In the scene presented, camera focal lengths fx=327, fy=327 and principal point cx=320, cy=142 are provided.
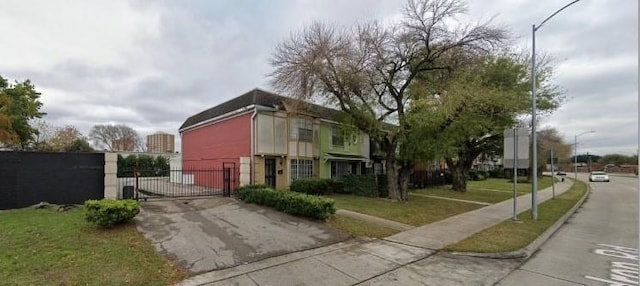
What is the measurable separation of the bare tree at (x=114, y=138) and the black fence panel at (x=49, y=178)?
53324 mm

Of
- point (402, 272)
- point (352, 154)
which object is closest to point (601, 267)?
Answer: point (402, 272)

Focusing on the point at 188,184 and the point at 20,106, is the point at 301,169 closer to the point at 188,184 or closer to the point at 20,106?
the point at 188,184

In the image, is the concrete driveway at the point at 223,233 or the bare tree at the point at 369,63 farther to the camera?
the bare tree at the point at 369,63

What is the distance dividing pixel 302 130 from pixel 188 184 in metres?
9.43

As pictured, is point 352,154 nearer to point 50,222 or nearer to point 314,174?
point 314,174

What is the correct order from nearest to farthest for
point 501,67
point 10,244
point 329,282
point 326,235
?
point 329,282, point 10,244, point 326,235, point 501,67

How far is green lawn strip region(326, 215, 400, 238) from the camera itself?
943cm

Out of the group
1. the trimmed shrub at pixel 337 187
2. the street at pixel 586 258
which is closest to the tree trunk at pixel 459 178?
the trimmed shrub at pixel 337 187

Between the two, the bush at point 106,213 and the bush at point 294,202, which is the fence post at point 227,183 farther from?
the bush at point 106,213

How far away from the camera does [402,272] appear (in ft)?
20.6

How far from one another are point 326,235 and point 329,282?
3.34m

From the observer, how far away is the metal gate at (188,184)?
15715 mm

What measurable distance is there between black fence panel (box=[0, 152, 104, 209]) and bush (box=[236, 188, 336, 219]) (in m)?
5.81

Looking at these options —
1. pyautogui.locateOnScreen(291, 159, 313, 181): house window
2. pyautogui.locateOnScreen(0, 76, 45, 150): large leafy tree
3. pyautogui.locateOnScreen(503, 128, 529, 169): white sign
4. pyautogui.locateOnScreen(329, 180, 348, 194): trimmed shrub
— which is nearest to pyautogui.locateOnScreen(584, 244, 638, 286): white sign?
pyautogui.locateOnScreen(503, 128, 529, 169): white sign
